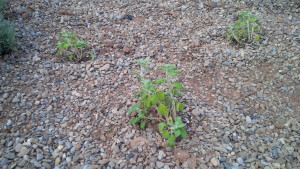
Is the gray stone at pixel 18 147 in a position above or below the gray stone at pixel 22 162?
above

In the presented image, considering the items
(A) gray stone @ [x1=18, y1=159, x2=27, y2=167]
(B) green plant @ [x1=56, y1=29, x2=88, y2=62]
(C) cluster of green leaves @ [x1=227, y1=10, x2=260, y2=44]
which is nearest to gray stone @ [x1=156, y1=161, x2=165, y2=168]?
(A) gray stone @ [x1=18, y1=159, x2=27, y2=167]

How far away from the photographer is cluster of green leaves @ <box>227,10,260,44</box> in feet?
10.7

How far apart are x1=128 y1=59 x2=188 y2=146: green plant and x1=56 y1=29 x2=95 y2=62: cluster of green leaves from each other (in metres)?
1.07

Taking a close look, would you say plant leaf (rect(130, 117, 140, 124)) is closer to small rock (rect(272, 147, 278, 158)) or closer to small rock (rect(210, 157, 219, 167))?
small rock (rect(210, 157, 219, 167))

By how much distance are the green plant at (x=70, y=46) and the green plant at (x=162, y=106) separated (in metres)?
1.07

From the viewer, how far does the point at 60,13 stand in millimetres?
3781

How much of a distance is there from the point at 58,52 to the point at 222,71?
1.91 metres

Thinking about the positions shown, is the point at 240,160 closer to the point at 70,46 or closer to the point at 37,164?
the point at 37,164

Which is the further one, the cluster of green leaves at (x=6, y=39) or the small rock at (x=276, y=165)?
the cluster of green leaves at (x=6, y=39)

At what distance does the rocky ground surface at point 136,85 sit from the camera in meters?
2.14

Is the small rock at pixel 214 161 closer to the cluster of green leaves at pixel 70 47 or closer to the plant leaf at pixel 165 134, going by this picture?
the plant leaf at pixel 165 134

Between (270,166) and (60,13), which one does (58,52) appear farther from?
(270,166)

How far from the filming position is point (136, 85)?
2.75 metres

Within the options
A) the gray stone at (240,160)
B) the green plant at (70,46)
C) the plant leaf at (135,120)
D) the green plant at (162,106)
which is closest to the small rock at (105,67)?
the green plant at (70,46)
